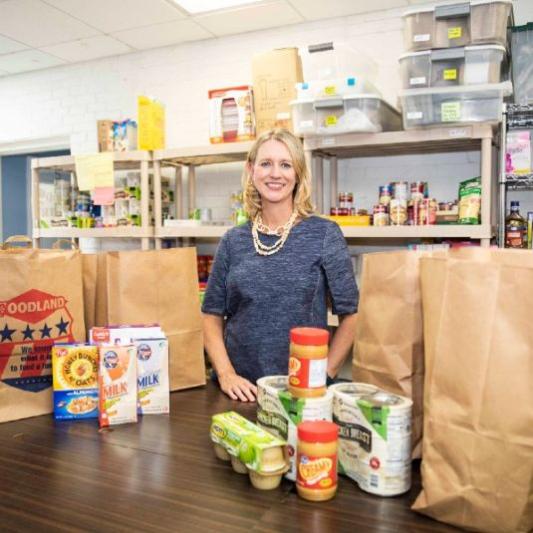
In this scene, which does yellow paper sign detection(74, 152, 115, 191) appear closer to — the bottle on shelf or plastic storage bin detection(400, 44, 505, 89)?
plastic storage bin detection(400, 44, 505, 89)

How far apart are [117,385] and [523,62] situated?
94.4 inches

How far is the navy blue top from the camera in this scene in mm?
1626

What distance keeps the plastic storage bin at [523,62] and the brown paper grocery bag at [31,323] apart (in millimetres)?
2243

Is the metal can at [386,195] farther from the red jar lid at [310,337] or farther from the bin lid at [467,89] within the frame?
the red jar lid at [310,337]

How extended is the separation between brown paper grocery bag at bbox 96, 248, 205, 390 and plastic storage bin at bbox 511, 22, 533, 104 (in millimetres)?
1933

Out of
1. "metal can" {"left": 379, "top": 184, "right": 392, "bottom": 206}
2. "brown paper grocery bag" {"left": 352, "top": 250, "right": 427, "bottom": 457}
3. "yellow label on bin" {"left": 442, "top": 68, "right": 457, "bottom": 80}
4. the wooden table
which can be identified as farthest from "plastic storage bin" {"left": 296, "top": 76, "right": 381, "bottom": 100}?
the wooden table

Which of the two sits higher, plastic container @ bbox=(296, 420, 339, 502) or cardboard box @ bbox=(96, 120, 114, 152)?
cardboard box @ bbox=(96, 120, 114, 152)

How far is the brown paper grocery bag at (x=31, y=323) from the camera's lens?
134 cm

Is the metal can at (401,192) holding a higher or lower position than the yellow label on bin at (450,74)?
lower

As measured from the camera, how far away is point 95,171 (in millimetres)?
3506

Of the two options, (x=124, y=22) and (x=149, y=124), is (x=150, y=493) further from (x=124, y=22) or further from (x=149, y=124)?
(x=124, y=22)

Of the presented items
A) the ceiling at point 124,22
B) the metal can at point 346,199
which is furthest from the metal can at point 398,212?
the ceiling at point 124,22

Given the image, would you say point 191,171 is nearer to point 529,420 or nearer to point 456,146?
point 456,146

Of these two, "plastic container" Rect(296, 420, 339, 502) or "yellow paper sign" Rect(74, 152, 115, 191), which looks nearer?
"plastic container" Rect(296, 420, 339, 502)
